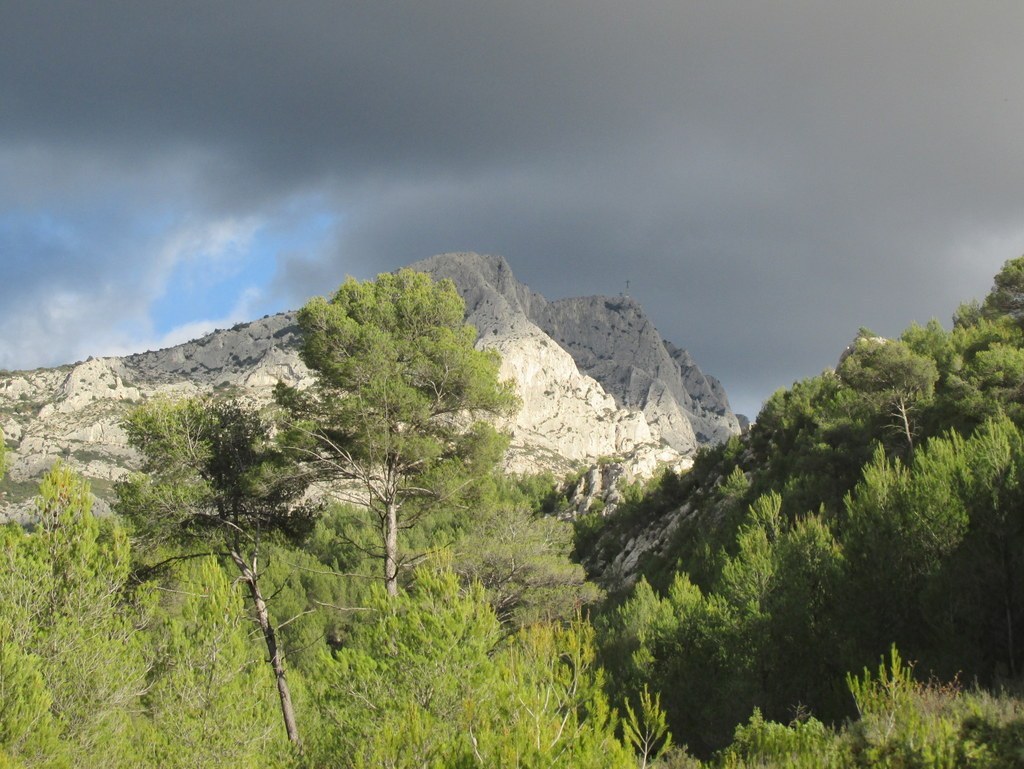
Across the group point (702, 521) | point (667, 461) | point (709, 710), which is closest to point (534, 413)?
point (667, 461)

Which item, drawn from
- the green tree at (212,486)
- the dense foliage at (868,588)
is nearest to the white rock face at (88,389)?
the dense foliage at (868,588)

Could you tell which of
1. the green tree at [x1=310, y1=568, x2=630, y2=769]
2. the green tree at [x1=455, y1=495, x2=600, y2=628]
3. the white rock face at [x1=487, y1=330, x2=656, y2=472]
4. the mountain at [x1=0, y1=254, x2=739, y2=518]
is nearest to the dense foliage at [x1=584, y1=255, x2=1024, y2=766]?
the green tree at [x1=310, y1=568, x2=630, y2=769]

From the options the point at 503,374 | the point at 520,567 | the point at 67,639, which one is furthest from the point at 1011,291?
the point at 503,374

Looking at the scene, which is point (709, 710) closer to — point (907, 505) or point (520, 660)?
point (907, 505)

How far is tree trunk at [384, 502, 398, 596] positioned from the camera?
13.1 m

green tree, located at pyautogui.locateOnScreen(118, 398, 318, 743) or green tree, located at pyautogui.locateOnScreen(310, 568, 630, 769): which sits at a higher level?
green tree, located at pyautogui.locateOnScreen(118, 398, 318, 743)

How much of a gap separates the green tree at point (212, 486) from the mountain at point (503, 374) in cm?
8163

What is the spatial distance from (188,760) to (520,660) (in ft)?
18.3

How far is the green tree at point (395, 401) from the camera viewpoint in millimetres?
13781

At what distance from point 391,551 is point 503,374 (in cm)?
12977

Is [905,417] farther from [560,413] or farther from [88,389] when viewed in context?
[88,389]

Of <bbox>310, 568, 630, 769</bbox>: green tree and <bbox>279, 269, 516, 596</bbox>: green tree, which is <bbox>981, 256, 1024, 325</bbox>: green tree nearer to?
<bbox>279, 269, 516, 596</bbox>: green tree

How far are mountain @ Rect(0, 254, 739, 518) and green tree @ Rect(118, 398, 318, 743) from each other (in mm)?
81632

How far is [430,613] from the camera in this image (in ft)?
34.1
